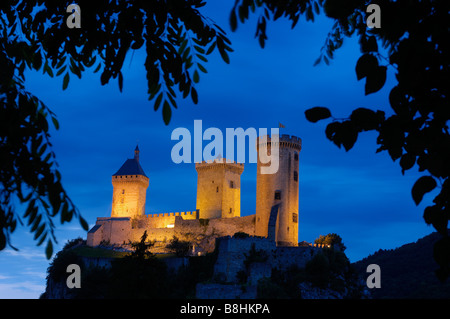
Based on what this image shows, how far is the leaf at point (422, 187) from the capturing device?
4117 mm

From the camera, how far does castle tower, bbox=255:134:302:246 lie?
46.6 meters

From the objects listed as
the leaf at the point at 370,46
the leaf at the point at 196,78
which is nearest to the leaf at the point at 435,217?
the leaf at the point at 370,46

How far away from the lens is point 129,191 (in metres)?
62.6

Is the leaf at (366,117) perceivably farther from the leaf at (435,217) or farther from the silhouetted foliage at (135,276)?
the silhouetted foliage at (135,276)

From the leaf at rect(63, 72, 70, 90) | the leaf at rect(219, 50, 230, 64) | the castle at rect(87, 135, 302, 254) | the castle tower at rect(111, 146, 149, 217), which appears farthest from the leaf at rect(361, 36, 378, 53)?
the castle tower at rect(111, 146, 149, 217)

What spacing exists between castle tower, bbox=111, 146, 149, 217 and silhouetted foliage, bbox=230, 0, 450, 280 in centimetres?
5775

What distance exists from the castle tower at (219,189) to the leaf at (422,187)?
51300 millimetres

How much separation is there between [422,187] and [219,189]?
172 feet

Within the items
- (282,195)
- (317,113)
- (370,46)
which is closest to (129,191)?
(282,195)

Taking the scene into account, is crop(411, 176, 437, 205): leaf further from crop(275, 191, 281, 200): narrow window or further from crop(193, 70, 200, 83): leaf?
crop(275, 191, 281, 200): narrow window

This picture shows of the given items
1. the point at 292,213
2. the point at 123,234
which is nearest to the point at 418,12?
the point at 292,213
